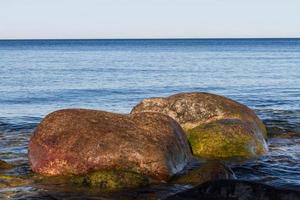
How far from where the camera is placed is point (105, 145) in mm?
13211

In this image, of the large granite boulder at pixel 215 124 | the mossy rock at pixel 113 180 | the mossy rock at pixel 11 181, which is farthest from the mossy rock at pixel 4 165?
the large granite boulder at pixel 215 124

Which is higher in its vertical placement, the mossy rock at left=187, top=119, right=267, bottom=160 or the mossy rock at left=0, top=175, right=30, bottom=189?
the mossy rock at left=187, top=119, right=267, bottom=160

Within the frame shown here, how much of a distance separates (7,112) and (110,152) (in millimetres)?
15110

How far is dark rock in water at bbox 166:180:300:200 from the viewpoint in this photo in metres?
8.89

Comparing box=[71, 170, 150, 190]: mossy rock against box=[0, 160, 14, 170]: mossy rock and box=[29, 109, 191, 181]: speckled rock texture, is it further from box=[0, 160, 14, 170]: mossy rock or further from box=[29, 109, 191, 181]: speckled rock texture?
box=[0, 160, 14, 170]: mossy rock

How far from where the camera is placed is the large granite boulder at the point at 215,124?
1589 centimetres

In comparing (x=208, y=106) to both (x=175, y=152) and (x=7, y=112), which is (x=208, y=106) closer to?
(x=175, y=152)

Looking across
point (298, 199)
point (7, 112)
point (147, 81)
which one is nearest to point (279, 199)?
point (298, 199)

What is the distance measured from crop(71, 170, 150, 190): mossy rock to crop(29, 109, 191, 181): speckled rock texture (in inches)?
19.0

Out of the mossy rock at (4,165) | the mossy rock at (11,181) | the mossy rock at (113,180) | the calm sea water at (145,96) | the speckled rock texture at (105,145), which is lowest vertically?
the calm sea water at (145,96)

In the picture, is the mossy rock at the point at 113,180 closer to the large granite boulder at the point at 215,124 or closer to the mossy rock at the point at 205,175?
the mossy rock at the point at 205,175

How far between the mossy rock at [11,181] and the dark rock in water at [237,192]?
4.71 m

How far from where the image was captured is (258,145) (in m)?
16.4

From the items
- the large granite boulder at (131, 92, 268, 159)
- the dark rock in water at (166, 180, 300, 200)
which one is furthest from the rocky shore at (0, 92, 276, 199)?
the dark rock in water at (166, 180, 300, 200)
